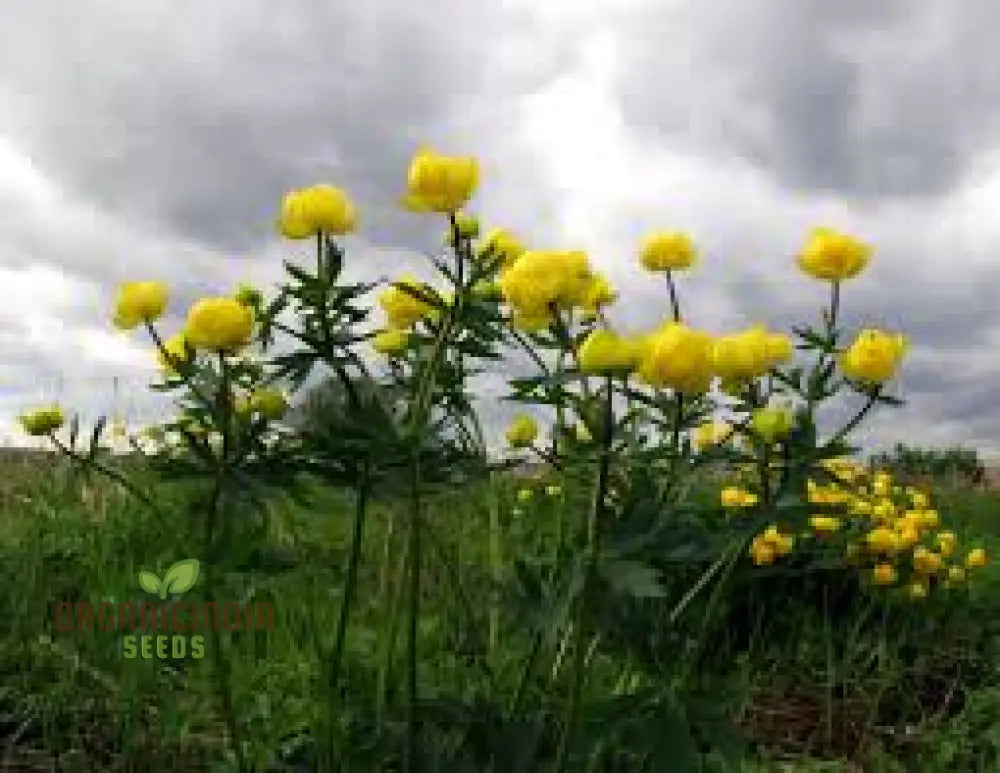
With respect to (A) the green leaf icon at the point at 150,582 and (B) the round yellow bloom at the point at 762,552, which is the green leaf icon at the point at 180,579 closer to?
(A) the green leaf icon at the point at 150,582

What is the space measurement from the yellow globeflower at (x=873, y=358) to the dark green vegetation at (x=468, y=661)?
328mm

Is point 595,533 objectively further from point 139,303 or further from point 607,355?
point 139,303

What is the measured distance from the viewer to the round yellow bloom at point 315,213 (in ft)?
6.15

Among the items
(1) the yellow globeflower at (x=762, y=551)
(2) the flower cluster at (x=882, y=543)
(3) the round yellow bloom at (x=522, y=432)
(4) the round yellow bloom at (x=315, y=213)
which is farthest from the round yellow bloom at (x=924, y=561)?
(4) the round yellow bloom at (x=315, y=213)

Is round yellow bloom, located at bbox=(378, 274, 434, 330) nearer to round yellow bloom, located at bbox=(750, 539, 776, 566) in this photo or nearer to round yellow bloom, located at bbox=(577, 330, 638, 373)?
round yellow bloom, located at bbox=(577, 330, 638, 373)

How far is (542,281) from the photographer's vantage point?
1627 mm

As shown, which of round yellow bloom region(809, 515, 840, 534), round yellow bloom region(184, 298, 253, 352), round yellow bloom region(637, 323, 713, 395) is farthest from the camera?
round yellow bloom region(809, 515, 840, 534)

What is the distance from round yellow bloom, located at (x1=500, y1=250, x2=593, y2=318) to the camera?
1628mm

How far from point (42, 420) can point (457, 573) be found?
83 centimetres

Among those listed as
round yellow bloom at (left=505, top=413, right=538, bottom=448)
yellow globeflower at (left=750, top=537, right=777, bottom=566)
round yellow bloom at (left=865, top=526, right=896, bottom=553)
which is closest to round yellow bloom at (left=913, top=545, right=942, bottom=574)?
round yellow bloom at (left=865, top=526, right=896, bottom=553)

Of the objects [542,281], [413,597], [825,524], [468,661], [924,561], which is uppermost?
[542,281]

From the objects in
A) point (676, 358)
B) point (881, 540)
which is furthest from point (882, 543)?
point (676, 358)

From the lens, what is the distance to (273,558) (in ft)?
7.03

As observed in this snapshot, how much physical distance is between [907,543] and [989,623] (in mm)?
424
